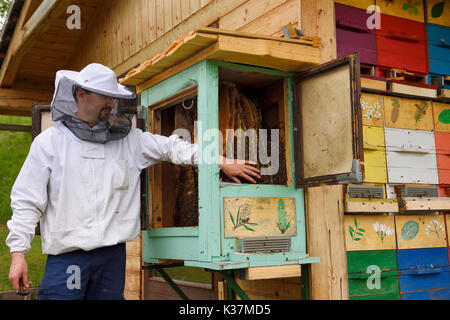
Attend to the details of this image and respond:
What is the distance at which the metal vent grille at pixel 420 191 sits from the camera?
126 inches

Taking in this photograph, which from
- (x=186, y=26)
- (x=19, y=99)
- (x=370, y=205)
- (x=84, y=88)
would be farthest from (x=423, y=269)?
(x=19, y=99)

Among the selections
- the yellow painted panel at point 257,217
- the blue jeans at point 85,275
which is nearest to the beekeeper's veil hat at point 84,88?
the blue jeans at point 85,275

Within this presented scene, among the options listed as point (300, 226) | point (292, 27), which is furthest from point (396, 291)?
point (292, 27)

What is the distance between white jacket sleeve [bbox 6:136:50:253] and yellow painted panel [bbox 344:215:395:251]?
66.3 inches

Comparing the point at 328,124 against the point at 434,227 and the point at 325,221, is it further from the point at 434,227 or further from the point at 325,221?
the point at 434,227

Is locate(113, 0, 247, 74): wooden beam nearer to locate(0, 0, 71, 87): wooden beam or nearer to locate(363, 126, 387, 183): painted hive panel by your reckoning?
locate(0, 0, 71, 87): wooden beam

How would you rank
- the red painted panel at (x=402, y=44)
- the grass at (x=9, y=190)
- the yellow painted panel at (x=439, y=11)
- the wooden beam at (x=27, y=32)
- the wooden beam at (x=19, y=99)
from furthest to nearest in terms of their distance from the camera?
the grass at (x=9, y=190), the wooden beam at (x=19, y=99), the wooden beam at (x=27, y=32), the yellow painted panel at (x=439, y=11), the red painted panel at (x=402, y=44)

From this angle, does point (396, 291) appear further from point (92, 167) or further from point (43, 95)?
point (43, 95)

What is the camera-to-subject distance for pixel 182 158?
292cm

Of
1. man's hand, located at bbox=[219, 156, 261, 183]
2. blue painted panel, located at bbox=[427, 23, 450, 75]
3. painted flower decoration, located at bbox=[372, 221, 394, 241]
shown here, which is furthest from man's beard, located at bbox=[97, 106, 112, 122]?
blue painted panel, located at bbox=[427, 23, 450, 75]

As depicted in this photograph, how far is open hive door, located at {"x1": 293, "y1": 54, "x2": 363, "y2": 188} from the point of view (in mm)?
2566

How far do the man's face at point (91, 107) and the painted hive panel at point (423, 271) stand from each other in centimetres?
196

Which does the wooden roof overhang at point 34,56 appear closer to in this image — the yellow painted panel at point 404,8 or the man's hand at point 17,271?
the man's hand at point 17,271

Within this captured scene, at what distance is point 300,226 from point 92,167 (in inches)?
47.9
